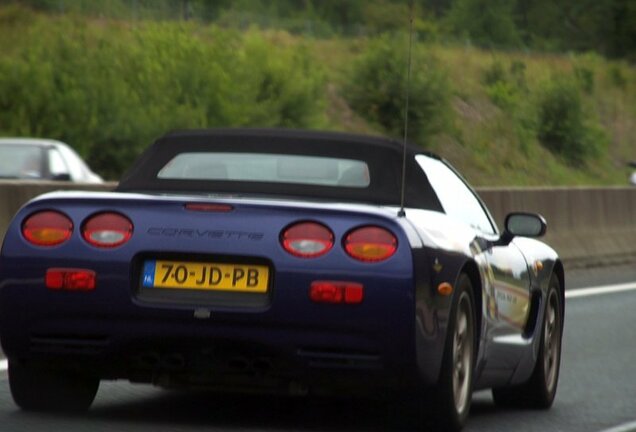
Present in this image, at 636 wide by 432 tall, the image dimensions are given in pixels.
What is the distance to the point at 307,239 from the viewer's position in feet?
25.2

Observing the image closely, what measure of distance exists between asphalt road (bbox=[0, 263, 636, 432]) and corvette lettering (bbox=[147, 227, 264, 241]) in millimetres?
808

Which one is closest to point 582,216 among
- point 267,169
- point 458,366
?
point 267,169

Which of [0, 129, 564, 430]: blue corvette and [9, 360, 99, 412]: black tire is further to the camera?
[9, 360, 99, 412]: black tire

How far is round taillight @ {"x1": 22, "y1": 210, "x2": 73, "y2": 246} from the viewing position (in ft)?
25.8

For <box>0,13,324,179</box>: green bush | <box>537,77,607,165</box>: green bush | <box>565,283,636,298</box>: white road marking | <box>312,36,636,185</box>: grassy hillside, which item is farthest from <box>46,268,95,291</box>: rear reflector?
<box>537,77,607,165</box>: green bush

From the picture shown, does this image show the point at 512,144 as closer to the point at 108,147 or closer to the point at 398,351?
the point at 108,147

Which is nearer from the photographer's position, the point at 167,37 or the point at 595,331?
the point at 595,331

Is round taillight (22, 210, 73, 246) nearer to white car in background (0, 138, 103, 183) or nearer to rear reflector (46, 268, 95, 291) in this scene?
rear reflector (46, 268, 95, 291)

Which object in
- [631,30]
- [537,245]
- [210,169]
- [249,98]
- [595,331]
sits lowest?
[631,30]

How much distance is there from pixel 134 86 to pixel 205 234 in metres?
49.3

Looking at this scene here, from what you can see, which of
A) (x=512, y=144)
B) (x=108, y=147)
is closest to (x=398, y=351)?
(x=108, y=147)

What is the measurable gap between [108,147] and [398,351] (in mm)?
44355

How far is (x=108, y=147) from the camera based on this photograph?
51656 mm

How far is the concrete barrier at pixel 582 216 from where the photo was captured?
861 inches
